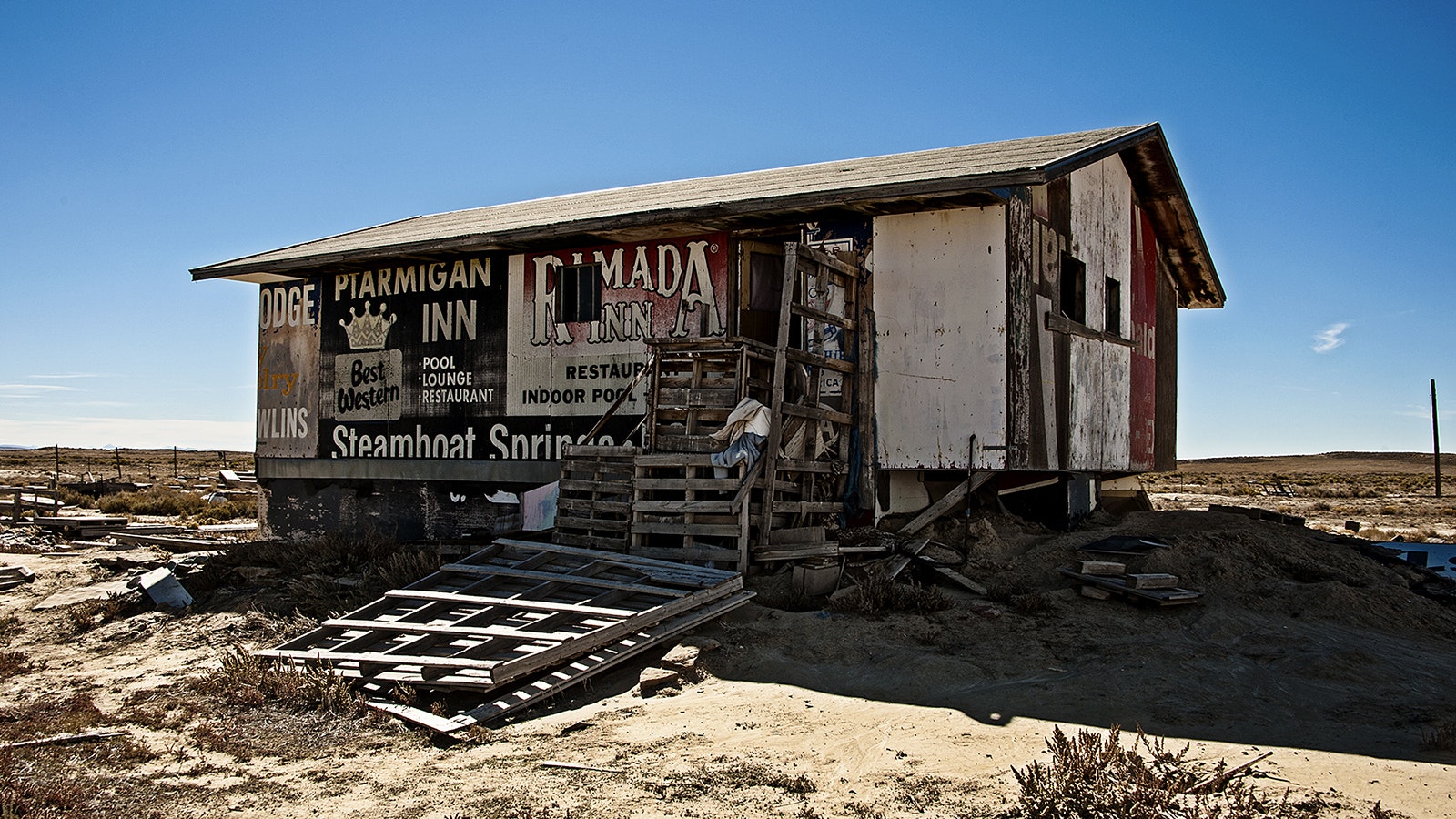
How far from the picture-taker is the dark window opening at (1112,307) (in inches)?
583

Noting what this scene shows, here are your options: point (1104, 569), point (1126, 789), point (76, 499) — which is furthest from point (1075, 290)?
point (76, 499)

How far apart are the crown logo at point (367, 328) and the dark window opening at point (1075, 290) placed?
377 inches

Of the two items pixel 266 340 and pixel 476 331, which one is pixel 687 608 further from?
pixel 266 340

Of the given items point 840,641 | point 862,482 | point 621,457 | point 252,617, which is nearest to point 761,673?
point 840,641

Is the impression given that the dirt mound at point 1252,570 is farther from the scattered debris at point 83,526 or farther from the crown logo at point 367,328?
the scattered debris at point 83,526

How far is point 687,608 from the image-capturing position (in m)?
8.55

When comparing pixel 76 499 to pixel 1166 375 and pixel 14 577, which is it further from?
pixel 1166 375

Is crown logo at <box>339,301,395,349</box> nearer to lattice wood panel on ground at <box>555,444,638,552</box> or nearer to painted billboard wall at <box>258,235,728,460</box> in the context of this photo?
painted billboard wall at <box>258,235,728,460</box>

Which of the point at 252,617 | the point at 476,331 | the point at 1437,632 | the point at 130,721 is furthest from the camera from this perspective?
the point at 476,331

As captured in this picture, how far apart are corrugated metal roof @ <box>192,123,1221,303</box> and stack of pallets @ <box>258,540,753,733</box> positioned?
4482mm

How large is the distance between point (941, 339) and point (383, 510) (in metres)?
8.81

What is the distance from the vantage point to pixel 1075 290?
13.9 meters

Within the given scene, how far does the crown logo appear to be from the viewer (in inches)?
622

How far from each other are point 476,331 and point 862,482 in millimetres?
6191
